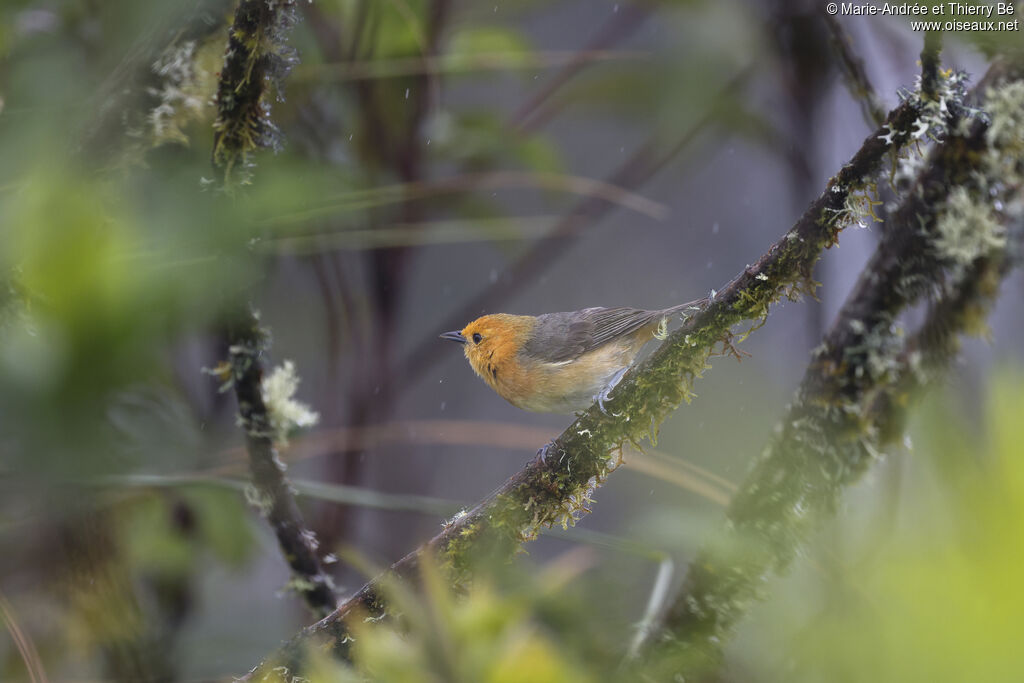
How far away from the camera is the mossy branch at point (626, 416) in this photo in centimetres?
67

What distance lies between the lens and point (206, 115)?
4.73 feet

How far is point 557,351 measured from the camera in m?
1.45

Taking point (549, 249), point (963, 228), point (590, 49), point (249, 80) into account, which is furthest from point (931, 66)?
point (590, 49)

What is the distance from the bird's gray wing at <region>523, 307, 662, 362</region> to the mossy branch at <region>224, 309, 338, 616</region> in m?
0.53

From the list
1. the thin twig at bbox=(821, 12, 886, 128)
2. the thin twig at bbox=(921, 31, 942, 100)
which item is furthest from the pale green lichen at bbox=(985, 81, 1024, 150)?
the thin twig at bbox=(921, 31, 942, 100)

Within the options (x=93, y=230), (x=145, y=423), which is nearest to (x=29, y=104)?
(x=145, y=423)

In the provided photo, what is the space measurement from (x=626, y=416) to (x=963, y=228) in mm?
768

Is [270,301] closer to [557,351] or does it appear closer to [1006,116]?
[557,351]

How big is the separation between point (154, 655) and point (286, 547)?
10.0 inches

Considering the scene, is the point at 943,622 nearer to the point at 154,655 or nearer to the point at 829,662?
the point at 829,662

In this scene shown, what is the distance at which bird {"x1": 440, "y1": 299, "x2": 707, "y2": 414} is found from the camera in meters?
1.26

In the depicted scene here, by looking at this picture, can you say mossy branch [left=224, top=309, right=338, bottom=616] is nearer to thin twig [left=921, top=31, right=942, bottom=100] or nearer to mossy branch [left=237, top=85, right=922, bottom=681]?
mossy branch [left=237, top=85, right=922, bottom=681]

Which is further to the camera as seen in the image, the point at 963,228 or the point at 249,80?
the point at 963,228

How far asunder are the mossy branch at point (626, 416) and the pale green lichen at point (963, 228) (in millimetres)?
618
